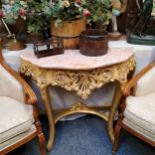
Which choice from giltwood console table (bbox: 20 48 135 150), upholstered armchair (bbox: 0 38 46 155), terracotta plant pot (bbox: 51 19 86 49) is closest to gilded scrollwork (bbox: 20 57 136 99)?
giltwood console table (bbox: 20 48 135 150)

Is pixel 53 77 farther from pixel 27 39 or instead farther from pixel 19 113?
pixel 27 39

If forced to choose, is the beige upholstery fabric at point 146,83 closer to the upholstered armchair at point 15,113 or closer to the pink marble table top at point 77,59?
the pink marble table top at point 77,59

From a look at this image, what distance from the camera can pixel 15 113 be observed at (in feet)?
4.64

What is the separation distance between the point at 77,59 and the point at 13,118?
550 mm

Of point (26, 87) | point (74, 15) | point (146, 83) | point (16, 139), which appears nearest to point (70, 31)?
point (74, 15)

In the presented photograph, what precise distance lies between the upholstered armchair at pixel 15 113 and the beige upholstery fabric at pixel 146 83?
2.39 feet

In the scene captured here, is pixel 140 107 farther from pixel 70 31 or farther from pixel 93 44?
pixel 70 31

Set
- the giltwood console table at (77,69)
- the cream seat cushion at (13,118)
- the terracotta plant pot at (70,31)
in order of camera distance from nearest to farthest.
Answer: the cream seat cushion at (13,118), the giltwood console table at (77,69), the terracotta plant pot at (70,31)

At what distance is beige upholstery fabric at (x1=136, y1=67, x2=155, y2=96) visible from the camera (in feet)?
5.24

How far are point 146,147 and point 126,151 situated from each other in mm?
169

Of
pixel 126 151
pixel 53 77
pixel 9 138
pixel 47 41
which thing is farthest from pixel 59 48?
pixel 126 151

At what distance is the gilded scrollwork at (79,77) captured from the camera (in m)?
1.48

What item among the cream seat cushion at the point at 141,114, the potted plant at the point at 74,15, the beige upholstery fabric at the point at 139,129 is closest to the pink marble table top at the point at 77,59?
the potted plant at the point at 74,15

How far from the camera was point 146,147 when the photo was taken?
70.1 inches
